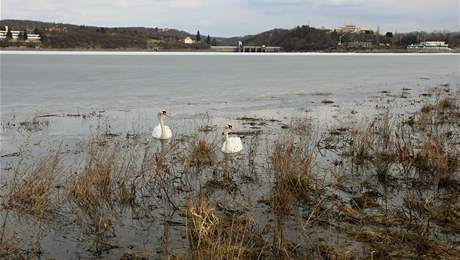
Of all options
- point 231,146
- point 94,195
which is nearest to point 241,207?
point 94,195

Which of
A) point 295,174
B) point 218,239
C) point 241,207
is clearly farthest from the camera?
point 295,174

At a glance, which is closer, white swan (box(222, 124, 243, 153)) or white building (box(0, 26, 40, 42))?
white swan (box(222, 124, 243, 153))

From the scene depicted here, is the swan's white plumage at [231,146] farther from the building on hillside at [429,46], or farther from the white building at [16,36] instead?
the building on hillside at [429,46]

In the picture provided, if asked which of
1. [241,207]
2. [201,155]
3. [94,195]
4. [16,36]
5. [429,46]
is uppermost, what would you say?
[429,46]

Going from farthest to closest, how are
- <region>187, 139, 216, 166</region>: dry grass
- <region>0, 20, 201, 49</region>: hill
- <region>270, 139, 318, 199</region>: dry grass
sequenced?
<region>0, 20, 201, 49</region>: hill < <region>187, 139, 216, 166</region>: dry grass < <region>270, 139, 318, 199</region>: dry grass

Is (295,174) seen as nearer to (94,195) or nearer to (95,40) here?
(94,195)

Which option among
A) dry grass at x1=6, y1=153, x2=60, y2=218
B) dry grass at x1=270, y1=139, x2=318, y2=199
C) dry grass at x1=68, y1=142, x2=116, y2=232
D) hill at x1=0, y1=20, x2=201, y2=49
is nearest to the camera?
dry grass at x1=68, y1=142, x2=116, y2=232

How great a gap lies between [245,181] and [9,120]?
1078 cm

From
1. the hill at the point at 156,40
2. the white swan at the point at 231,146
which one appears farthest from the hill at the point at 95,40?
the white swan at the point at 231,146

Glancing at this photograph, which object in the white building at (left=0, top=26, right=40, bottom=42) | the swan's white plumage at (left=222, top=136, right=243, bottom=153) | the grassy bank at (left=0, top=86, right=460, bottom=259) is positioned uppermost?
→ the white building at (left=0, top=26, right=40, bottom=42)

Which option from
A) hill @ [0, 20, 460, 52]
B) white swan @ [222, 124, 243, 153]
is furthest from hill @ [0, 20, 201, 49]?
white swan @ [222, 124, 243, 153]

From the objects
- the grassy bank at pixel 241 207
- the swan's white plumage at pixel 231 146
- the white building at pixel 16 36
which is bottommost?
the grassy bank at pixel 241 207

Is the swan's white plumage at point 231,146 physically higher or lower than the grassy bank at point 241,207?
higher

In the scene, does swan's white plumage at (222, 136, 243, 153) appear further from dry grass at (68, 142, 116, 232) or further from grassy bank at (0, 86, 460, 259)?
dry grass at (68, 142, 116, 232)
